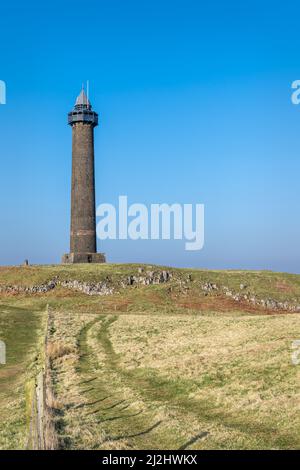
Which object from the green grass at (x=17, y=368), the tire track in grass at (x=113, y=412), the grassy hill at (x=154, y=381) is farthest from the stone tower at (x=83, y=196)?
the tire track in grass at (x=113, y=412)

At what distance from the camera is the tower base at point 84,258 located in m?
82.4

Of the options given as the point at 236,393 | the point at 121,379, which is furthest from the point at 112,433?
the point at 121,379

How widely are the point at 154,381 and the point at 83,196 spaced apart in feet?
201

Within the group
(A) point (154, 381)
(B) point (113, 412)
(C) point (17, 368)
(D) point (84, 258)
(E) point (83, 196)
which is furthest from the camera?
(D) point (84, 258)

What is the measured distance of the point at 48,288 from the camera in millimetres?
67188

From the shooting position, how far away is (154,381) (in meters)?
23.3

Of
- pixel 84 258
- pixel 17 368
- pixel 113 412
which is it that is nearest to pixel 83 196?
pixel 84 258

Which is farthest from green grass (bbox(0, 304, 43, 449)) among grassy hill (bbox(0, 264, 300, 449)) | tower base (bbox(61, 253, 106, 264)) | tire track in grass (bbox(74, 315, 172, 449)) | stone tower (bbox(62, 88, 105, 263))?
stone tower (bbox(62, 88, 105, 263))

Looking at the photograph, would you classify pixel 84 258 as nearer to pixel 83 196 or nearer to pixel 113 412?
pixel 83 196

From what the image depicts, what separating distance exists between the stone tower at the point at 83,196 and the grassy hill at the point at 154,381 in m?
27.2

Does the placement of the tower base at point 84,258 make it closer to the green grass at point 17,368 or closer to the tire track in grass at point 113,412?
the green grass at point 17,368

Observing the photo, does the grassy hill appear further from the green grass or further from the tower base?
the tower base
